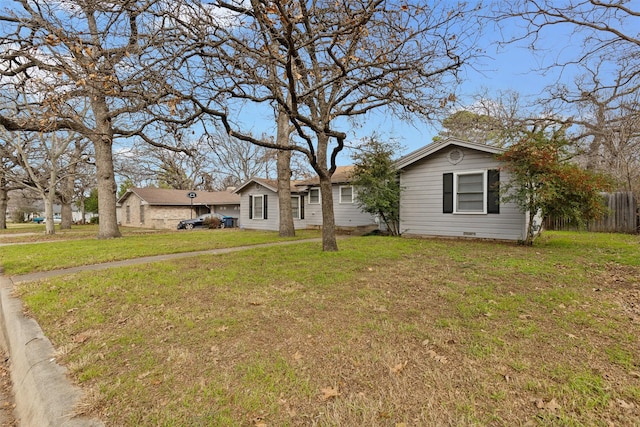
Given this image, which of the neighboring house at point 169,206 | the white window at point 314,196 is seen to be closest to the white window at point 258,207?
the white window at point 314,196

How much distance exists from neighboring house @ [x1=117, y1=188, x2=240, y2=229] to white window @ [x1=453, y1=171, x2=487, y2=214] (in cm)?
1918

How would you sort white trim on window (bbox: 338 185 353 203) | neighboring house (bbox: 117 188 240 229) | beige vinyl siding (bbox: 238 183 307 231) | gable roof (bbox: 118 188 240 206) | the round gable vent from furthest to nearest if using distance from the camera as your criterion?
1. gable roof (bbox: 118 188 240 206)
2. neighboring house (bbox: 117 188 240 229)
3. beige vinyl siding (bbox: 238 183 307 231)
4. white trim on window (bbox: 338 185 353 203)
5. the round gable vent

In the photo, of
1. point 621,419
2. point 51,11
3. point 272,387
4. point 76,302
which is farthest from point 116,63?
point 621,419

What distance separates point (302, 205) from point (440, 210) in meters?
8.41

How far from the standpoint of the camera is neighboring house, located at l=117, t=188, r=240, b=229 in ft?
84.2

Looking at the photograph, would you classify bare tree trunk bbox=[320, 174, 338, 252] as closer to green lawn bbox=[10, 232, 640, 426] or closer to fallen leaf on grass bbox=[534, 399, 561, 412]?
green lawn bbox=[10, 232, 640, 426]

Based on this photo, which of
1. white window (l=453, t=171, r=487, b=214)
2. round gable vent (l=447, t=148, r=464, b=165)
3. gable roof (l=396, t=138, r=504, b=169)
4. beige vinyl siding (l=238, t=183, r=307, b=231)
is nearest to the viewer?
gable roof (l=396, t=138, r=504, b=169)

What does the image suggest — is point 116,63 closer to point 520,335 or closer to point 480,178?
point 520,335

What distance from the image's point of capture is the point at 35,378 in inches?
105

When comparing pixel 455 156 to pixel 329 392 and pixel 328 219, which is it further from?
pixel 329 392

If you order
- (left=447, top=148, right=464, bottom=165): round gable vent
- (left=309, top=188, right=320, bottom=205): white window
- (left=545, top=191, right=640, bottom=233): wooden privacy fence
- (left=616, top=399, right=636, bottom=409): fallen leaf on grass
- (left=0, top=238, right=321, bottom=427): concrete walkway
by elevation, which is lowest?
(left=0, top=238, right=321, bottom=427): concrete walkway

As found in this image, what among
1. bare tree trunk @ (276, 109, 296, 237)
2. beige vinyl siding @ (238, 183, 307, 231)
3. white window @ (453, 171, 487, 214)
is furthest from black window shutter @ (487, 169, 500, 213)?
beige vinyl siding @ (238, 183, 307, 231)

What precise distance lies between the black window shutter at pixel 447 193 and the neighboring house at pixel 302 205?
4233 millimetres

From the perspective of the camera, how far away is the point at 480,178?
412 inches
